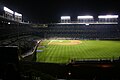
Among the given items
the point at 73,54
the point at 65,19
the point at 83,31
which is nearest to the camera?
the point at 73,54

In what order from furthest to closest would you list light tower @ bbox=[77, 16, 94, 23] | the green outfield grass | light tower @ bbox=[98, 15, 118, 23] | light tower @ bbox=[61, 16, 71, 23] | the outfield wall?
1. light tower @ bbox=[61, 16, 71, 23]
2. light tower @ bbox=[77, 16, 94, 23]
3. light tower @ bbox=[98, 15, 118, 23]
4. the outfield wall
5. the green outfield grass

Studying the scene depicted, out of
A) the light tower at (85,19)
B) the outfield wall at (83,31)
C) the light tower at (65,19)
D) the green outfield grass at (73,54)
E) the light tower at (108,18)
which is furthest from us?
the light tower at (65,19)

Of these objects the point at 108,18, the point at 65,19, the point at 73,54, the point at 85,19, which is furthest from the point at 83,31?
the point at 73,54

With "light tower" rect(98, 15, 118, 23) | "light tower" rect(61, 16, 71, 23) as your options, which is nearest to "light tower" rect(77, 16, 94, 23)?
"light tower" rect(98, 15, 118, 23)

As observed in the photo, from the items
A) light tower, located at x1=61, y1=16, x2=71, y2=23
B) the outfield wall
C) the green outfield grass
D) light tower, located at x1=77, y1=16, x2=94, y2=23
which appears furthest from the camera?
light tower, located at x1=61, y1=16, x2=71, y2=23

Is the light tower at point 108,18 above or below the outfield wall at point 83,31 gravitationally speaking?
above

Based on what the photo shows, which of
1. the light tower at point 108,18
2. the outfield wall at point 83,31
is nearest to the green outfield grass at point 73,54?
the outfield wall at point 83,31

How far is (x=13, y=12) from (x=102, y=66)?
38.1 metres

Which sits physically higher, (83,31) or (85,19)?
(85,19)

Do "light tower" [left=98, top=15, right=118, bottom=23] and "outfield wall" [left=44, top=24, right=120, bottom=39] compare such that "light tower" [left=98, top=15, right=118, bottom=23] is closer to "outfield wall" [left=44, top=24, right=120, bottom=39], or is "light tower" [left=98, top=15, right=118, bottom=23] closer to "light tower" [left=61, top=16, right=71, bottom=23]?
"outfield wall" [left=44, top=24, right=120, bottom=39]

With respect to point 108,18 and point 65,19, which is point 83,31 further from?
point 108,18

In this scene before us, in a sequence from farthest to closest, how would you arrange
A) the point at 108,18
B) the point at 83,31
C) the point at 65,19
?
the point at 65,19 → the point at 108,18 → the point at 83,31

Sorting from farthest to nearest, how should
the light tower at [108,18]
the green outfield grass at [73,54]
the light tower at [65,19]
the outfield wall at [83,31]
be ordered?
the light tower at [65,19] < the light tower at [108,18] < the outfield wall at [83,31] < the green outfield grass at [73,54]

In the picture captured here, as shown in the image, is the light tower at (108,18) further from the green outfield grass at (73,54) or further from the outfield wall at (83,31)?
the green outfield grass at (73,54)
